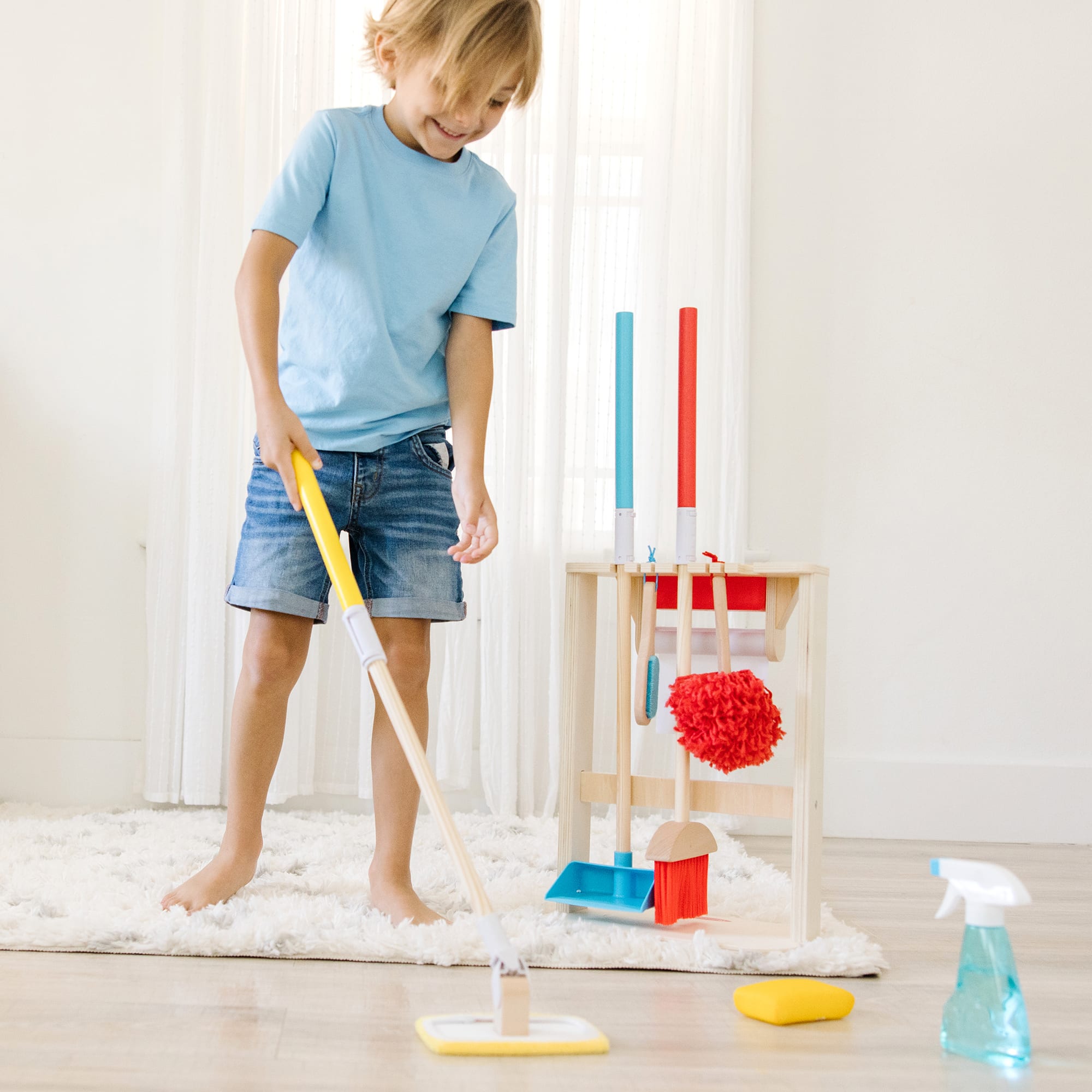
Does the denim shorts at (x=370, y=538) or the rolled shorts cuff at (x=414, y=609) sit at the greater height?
the denim shorts at (x=370, y=538)

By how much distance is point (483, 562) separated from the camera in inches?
66.0

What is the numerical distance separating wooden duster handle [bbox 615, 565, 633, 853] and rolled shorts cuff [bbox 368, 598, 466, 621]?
0.17 m

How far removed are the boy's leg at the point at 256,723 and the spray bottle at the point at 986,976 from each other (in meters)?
0.66

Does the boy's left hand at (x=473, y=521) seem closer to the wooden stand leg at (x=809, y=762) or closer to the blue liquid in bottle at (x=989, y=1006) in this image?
the wooden stand leg at (x=809, y=762)

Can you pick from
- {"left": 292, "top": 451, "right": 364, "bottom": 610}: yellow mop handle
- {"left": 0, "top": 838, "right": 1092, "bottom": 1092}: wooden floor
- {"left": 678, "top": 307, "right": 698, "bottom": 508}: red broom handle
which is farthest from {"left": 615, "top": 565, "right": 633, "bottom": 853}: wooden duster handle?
{"left": 292, "top": 451, "right": 364, "bottom": 610}: yellow mop handle

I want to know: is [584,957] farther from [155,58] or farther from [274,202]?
[155,58]

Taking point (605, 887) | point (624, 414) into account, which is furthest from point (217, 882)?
point (624, 414)

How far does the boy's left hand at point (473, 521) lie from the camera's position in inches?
43.4

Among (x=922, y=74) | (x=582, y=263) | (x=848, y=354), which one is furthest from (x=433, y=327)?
(x=922, y=74)

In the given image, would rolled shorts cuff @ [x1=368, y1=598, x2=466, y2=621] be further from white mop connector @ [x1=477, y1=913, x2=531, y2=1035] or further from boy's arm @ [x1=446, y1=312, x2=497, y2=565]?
white mop connector @ [x1=477, y1=913, x2=531, y2=1035]

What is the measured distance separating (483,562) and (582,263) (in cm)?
49

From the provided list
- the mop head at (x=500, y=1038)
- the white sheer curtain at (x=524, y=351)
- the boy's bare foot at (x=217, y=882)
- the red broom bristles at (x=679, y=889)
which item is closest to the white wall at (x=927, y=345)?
the white sheer curtain at (x=524, y=351)

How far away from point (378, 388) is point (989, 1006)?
2.50ft

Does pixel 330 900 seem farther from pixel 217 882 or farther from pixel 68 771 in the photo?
pixel 68 771
